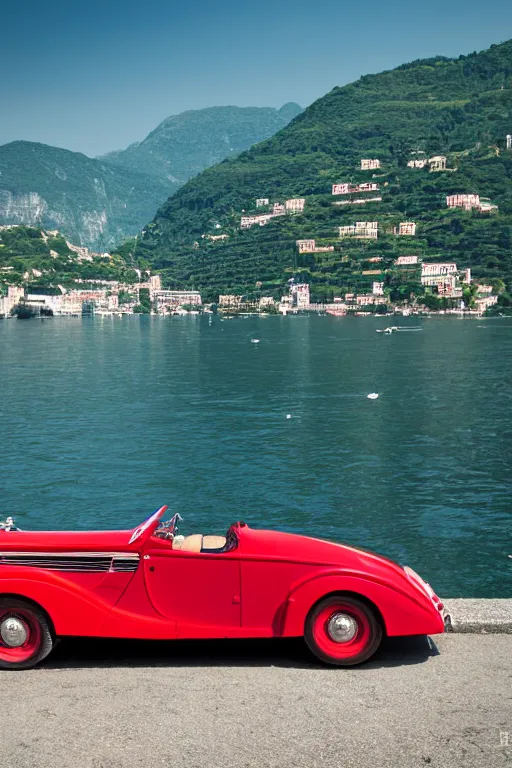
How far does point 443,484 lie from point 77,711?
2357cm

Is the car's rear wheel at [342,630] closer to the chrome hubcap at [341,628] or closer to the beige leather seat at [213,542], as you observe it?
the chrome hubcap at [341,628]

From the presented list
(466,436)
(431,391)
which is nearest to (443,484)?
(466,436)

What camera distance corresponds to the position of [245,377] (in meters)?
70.7

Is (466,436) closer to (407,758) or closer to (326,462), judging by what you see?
(326,462)

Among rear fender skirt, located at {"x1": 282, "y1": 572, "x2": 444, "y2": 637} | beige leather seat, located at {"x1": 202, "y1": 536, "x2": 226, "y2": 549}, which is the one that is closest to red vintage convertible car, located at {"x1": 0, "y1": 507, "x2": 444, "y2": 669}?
rear fender skirt, located at {"x1": 282, "y1": 572, "x2": 444, "y2": 637}

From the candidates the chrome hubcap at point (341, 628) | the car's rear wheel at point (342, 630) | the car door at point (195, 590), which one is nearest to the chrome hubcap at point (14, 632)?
the car door at point (195, 590)

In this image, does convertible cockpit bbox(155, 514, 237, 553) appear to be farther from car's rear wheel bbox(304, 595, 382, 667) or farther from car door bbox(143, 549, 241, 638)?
car's rear wheel bbox(304, 595, 382, 667)

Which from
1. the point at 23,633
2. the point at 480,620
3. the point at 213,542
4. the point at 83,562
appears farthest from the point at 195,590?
the point at 480,620

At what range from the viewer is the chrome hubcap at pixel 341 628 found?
7.52 metres

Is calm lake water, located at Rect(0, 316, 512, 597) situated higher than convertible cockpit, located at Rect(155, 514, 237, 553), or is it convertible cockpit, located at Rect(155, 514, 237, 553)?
convertible cockpit, located at Rect(155, 514, 237, 553)

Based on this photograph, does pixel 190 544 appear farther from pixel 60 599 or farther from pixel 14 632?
pixel 14 632

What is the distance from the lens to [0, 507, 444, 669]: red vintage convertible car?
7488 millimetres

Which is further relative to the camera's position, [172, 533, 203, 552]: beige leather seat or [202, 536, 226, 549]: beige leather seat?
[202, 536, 226, 549]: beige leather seat

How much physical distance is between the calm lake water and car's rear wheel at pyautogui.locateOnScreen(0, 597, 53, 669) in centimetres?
1277
